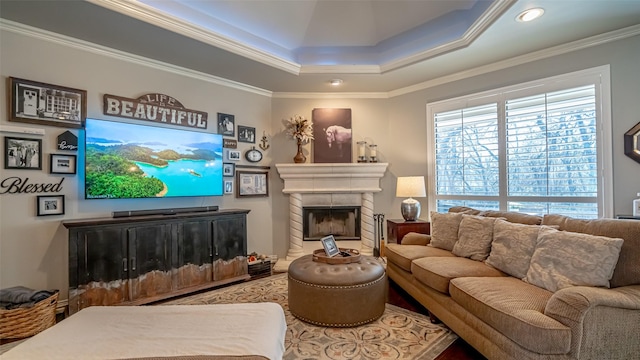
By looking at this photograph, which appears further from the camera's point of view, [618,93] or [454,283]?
[618,93]

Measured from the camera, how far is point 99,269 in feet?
9.01

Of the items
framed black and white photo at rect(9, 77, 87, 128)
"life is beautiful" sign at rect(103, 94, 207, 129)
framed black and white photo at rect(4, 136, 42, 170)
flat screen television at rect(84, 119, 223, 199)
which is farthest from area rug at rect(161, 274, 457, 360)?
framed black and white photo at rect(9, 77, 87, 128)

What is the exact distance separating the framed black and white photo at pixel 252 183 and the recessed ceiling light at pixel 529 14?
11.7 ft

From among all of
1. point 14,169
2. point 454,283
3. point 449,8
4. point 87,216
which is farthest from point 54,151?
point 449,8

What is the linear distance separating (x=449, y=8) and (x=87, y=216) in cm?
442

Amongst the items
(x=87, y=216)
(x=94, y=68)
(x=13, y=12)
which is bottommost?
(x=87, y=216)

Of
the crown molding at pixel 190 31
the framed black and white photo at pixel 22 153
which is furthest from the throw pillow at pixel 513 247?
the framed black and white photo at pixel 22 153

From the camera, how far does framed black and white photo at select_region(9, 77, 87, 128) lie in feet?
8.62

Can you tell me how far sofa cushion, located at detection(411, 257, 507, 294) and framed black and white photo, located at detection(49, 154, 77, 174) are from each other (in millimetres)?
3469

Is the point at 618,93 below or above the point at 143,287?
above

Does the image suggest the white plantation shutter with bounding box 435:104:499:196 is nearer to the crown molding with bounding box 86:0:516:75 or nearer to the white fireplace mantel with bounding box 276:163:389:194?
the white fireplace mantel with bounding box 276:163:389:194

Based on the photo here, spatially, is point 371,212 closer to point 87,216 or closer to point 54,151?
point 87,216

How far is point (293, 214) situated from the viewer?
14.9ft

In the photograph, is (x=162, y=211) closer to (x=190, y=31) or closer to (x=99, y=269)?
(x=99, y=269)
